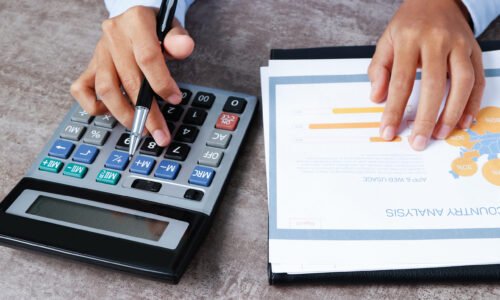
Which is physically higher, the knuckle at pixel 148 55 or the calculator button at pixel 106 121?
the knuckle at pixel 148 55

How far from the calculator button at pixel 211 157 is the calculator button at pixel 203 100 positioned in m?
0.06

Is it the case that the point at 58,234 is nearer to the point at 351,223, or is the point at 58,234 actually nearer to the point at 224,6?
the point at 351,223

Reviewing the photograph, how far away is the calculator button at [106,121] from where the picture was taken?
512 millimetres

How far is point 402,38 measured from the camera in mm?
523

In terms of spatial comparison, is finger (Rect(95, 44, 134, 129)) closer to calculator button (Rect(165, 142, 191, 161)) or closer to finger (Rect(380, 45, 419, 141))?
calculator button (Rect(165, 142, 191, 161))

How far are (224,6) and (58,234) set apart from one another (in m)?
0.38

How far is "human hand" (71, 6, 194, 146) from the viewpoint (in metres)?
0.50

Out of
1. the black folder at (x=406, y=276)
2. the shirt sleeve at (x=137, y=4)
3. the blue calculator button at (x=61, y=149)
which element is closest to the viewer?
the black folder at (x=406, y=276)

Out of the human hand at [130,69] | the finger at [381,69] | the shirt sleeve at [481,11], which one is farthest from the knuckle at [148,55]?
the shirt sleeve at [481,11]

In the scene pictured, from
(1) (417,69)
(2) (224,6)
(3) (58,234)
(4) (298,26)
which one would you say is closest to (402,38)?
(1) (417,69)

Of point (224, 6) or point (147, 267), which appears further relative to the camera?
point (224, 6)

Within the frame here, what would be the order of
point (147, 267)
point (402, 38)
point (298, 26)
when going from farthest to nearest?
point (298, 26)
point (402, 38)
point (147, 267)

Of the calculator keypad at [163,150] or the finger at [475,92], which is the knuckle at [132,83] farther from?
the finger at [475,92]

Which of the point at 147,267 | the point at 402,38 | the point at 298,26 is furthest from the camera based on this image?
the point at 298,26
